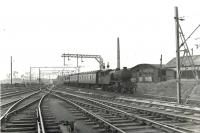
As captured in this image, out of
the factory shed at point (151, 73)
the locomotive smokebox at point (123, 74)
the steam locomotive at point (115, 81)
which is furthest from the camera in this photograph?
the factory shed at point (151, 73)

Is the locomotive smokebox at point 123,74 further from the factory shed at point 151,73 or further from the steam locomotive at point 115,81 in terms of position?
the factory shed at point 151,73

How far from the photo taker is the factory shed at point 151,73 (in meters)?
53.2

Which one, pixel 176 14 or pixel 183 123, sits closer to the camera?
pixel 183 123

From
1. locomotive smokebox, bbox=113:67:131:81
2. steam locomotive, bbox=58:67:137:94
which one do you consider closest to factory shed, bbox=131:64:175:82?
steam locomotive, bbox=58:67:137:94

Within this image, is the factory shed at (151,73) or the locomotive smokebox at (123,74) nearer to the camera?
the locomotive smokebox at (123,74)

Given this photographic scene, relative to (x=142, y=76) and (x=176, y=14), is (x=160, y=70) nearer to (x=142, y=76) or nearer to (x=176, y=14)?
(x=142, y=76)

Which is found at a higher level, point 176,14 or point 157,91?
point 176,14

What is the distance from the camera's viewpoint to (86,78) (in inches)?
1861

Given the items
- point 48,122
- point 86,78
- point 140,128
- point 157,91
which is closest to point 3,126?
point 48,122

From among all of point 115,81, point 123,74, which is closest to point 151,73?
point 115,81

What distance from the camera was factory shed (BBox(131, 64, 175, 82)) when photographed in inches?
2094

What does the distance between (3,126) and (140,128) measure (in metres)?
4.89

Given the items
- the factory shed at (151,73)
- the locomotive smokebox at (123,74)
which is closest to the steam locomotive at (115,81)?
the locomotive smokebox at (123,74)

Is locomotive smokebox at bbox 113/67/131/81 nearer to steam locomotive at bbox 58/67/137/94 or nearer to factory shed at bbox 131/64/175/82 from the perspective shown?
steam locomotive at bbox 58/67/137/94
